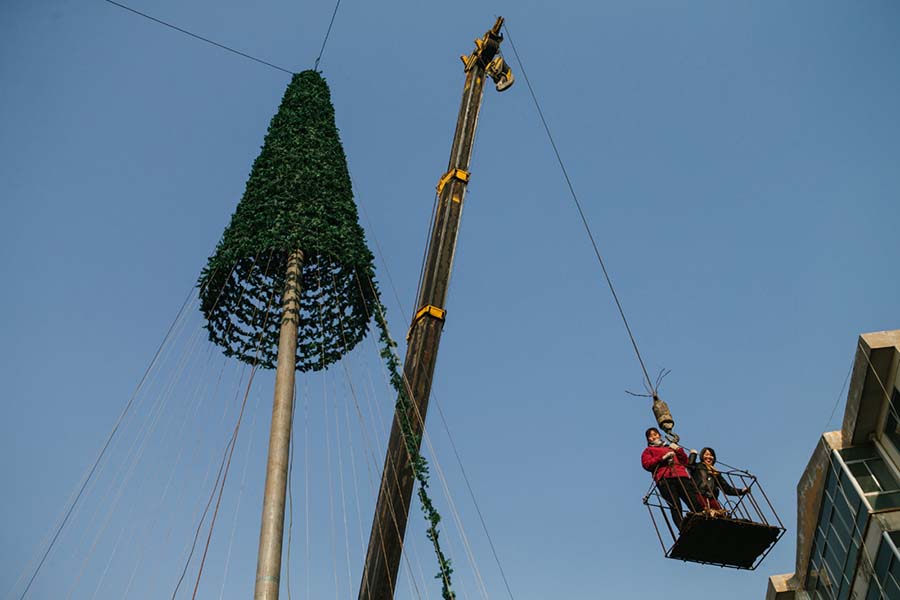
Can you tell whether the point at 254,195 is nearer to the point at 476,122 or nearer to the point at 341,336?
the point at 341,336

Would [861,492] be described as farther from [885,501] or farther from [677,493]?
[677,493]

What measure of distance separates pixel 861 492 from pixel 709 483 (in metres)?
5.61

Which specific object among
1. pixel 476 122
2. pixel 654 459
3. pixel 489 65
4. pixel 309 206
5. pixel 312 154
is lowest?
pixel 654 459

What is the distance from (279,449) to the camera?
30.9 feet

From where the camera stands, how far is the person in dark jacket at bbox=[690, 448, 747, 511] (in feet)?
35.5


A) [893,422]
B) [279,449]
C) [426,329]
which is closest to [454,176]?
[426,329]

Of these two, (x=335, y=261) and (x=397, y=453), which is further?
(x=335, y=261)

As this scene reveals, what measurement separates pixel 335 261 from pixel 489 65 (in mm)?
4494

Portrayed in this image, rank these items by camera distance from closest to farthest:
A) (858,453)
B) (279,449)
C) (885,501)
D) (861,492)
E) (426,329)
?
(279,449) → (426,329) → (885,501) → (861,492) → (858,453)

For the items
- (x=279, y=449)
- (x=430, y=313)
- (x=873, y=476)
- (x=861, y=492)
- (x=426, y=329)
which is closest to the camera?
(x=279, y=449)

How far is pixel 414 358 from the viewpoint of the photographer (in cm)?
1058

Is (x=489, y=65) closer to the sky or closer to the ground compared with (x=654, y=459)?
closer to the sky

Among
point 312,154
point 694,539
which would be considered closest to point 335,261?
point 312,154

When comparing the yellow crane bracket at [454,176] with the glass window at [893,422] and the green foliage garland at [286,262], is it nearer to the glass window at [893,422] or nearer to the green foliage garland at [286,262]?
the green foliage garland at [286,262]
